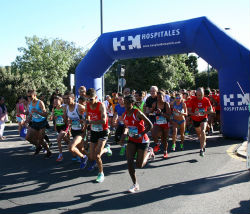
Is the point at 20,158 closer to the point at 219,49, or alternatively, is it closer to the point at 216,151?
the point at 216,151

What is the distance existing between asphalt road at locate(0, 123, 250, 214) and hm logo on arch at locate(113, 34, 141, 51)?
5.06 m

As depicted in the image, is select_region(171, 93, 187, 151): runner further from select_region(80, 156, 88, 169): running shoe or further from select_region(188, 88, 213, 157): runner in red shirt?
select_region(80, 156, 88, 169): running shoe

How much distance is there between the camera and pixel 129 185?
5.41 metres

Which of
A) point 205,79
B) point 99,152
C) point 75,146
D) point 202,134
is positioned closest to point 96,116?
point 99,152

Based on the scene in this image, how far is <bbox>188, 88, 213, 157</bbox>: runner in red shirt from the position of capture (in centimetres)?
757

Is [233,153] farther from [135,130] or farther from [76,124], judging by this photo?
[76,124]

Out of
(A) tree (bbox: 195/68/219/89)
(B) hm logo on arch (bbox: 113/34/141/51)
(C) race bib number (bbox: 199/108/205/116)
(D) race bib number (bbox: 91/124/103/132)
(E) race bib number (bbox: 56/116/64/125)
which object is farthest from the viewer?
(A) tree (bbox: 195/68/219/89)

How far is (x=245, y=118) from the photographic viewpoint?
→ 30.7ft

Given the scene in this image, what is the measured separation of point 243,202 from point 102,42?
925 cm

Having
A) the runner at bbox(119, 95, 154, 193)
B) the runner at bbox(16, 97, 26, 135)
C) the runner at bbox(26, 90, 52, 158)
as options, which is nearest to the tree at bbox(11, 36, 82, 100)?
the runner at bbox(16, 97, 26, 135)

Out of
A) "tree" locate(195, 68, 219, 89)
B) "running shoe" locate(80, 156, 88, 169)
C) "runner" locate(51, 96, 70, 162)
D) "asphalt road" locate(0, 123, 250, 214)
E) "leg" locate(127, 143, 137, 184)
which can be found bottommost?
"asphalt road" locate(0, 123, 250, 214)

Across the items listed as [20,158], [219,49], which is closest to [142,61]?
[219,49]

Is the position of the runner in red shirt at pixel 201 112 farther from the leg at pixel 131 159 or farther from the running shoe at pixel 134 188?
the running shoe at pixel 134 188

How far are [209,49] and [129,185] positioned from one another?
245 inches
